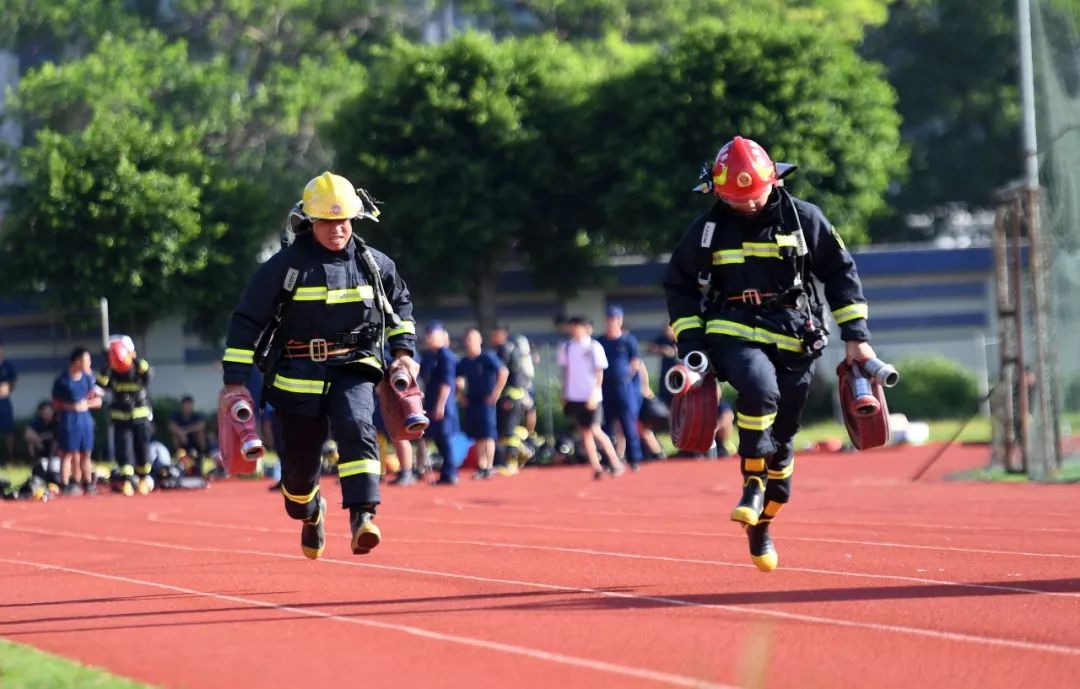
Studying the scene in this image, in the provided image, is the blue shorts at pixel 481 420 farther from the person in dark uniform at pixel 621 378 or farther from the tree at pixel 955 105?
the tree at pixel 955 105

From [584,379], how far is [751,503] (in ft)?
37.9

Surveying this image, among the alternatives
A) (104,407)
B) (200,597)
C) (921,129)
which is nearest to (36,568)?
(200,597)

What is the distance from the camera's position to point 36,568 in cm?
1152

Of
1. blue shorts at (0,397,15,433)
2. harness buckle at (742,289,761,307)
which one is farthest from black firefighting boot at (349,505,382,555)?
blue shorts at (0,397,15,433)

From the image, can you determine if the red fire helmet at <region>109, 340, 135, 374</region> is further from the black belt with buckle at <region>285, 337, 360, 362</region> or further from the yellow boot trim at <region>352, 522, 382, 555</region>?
the yellow boot trim at <region>352, 522, 382, 555</region>

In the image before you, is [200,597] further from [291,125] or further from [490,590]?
[291,125]

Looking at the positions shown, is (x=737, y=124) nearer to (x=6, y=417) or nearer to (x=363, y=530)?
(x=6, y=417)

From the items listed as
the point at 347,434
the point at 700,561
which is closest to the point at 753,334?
the point at 700,561

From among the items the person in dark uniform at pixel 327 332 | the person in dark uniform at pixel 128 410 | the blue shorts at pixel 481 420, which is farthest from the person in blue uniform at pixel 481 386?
the person in dark uniform at pixel 327 332

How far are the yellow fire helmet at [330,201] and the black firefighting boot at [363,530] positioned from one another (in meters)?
1.51

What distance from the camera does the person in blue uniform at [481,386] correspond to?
21.0m

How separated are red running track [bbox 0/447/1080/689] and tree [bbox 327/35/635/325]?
66.8 ft

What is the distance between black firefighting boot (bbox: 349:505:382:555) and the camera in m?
9.09

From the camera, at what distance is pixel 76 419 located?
2181 centimetres
